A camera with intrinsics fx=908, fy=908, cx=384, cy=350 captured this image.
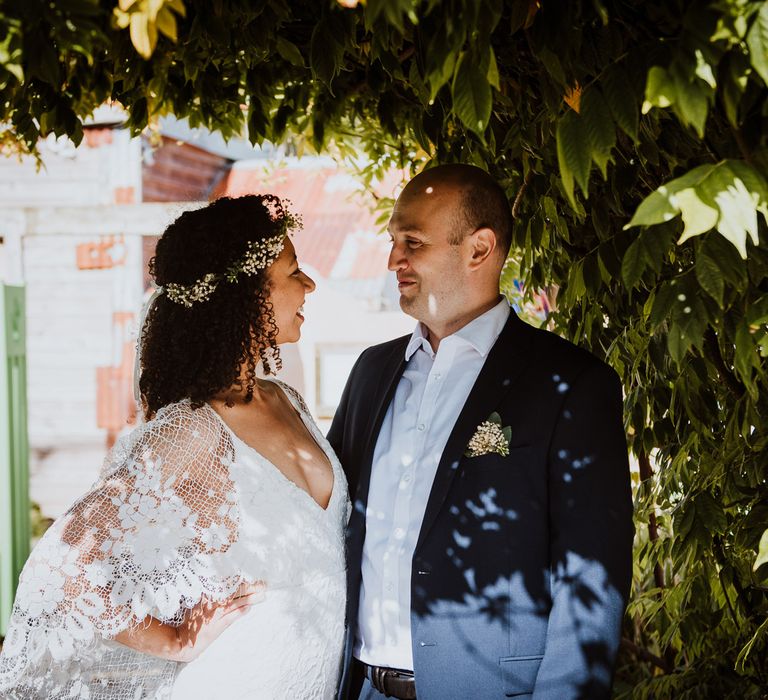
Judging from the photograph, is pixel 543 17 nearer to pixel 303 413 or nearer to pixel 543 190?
pixel 543 190

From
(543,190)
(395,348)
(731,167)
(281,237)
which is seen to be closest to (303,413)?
(395,348)

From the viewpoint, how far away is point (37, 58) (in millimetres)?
1367

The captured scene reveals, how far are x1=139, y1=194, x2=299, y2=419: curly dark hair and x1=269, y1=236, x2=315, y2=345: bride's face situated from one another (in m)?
0.02

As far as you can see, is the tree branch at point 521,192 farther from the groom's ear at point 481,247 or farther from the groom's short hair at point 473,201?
the groom's ear at point 481,247

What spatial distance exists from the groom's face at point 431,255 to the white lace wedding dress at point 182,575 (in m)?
0.63

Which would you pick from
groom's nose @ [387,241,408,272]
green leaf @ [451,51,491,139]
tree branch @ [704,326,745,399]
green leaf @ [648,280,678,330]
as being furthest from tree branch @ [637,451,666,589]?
green leaf @ [451,51,491,139]

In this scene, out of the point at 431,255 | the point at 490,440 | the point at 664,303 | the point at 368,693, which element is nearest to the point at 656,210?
the point at 664,303

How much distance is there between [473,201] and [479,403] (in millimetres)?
681

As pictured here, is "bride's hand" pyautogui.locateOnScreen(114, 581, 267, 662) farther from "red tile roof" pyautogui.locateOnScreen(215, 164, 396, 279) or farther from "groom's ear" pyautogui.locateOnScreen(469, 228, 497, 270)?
"red tile roof" pyautogui.locateOnScreen(215, 164, 396, 279)

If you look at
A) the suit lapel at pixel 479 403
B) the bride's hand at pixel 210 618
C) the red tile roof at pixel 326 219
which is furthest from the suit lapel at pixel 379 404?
the red tile roof at pixel 326 219

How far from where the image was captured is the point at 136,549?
7.78 ft

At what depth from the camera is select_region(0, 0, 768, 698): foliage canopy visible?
50.3 inches

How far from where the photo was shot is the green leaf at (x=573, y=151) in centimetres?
136

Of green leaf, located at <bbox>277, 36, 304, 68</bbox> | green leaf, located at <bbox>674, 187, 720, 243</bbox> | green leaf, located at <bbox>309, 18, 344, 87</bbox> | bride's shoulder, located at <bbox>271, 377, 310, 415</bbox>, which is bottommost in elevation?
bride's shoulder, located at <bbox>271, 377, 310, 415</bbox>
